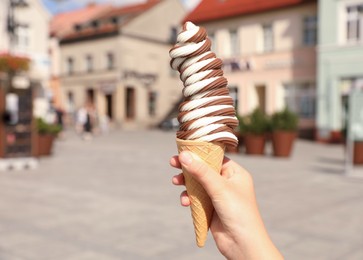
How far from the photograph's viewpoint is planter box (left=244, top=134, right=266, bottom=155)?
1510cm

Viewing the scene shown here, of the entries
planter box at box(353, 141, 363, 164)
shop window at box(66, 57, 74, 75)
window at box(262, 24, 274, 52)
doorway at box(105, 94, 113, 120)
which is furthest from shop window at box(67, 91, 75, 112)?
planter box at box(353, 141, 363, 164)

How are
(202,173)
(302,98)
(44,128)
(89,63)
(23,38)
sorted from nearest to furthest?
(202,173)
(44,128)
(302,98)
(23,38)
(89,63)

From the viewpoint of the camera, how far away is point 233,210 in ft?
4.68

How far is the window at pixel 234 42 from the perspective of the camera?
27641mm

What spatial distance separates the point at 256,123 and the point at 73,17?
35271mm

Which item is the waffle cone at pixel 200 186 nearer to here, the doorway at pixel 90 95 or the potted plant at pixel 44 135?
the potted plant at pixel 44 135

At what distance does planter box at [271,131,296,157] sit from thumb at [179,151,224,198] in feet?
44.5

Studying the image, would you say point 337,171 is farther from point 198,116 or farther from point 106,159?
point 198,116

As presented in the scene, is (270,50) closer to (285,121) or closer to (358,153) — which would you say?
(285,121)

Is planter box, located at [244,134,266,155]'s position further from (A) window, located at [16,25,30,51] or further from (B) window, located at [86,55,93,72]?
(B) window, located at [86,55,93,72]

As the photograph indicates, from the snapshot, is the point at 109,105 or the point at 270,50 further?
the point at 109,105

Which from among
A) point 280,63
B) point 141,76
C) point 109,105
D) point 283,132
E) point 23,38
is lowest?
point 283,132

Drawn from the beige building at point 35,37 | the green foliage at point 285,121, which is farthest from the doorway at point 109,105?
the green foliage at point 285,121

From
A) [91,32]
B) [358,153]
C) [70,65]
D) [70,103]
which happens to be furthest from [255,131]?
[70,65]
